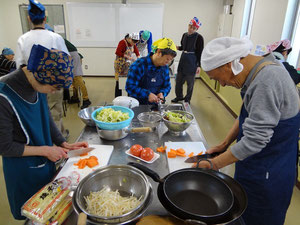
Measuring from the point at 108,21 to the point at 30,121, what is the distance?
21.0 ft

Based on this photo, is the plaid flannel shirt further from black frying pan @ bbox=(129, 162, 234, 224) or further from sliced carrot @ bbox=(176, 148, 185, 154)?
black frying pan @ bbox=(129, 162, 234, 224)

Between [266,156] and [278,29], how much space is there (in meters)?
3.12

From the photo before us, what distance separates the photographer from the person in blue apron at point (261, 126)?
41.1 inches

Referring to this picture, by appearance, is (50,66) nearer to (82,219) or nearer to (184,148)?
(82,219)

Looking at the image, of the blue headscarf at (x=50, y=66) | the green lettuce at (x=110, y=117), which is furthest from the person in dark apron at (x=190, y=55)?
the blue headscarf at (x=50, y=66)

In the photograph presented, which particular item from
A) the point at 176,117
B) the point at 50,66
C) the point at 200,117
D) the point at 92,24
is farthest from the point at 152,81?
the point at 92,24

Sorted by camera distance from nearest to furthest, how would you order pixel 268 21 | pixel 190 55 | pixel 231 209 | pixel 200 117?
1. pixel 231 209
2. pixel 268 21
3. pixel 200 117
4. pixel 190 55

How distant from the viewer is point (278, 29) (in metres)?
3.49

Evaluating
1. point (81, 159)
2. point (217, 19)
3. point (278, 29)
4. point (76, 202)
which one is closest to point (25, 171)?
point (81, 159)

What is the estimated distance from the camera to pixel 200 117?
4594mm

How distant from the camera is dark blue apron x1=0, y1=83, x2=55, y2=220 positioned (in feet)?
4.05

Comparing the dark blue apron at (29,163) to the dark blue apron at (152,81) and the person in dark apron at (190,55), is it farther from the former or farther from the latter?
the person in dark apron at (190,55)

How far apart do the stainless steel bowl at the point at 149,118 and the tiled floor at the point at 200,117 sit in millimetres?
1495

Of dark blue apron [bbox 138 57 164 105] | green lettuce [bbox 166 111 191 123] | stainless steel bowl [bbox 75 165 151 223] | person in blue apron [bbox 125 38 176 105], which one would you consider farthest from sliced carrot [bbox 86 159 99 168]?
dark blue apron [bbox 138 57 164 105]
